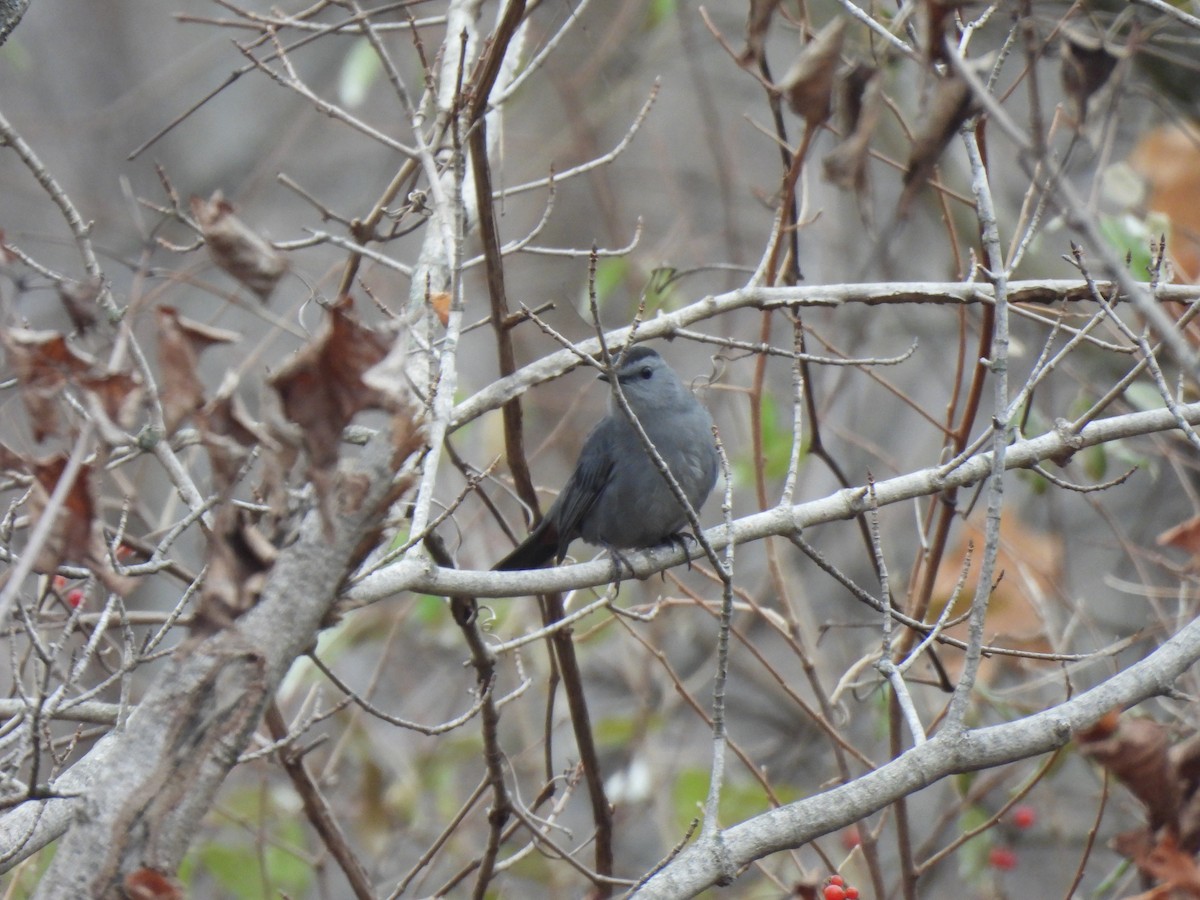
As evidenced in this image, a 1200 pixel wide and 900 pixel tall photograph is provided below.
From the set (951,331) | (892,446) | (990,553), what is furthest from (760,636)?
(990,553)

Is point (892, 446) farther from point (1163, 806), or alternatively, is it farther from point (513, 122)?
point (1163, 806)

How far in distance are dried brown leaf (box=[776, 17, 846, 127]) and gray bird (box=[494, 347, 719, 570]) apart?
9.85ft

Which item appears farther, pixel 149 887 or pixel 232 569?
pixel 149 887

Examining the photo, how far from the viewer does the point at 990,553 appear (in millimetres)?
2484

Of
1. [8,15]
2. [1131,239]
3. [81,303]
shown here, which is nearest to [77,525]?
[81,303]

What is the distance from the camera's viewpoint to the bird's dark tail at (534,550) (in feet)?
15.1

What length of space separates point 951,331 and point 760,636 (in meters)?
2.82

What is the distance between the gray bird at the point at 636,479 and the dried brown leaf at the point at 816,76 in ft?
9.85

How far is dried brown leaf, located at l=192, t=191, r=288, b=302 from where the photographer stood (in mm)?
1702

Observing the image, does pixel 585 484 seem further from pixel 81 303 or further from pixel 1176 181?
pixel 1176 181

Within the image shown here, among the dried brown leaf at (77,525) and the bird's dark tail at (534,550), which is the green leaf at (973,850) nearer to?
the bird's dark tail at (534,550)

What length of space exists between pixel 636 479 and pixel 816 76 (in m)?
3.23

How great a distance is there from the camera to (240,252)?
1.71 m

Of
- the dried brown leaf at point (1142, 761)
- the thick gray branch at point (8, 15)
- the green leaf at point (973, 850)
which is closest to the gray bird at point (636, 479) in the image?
the green leaf at point (973, 850)
